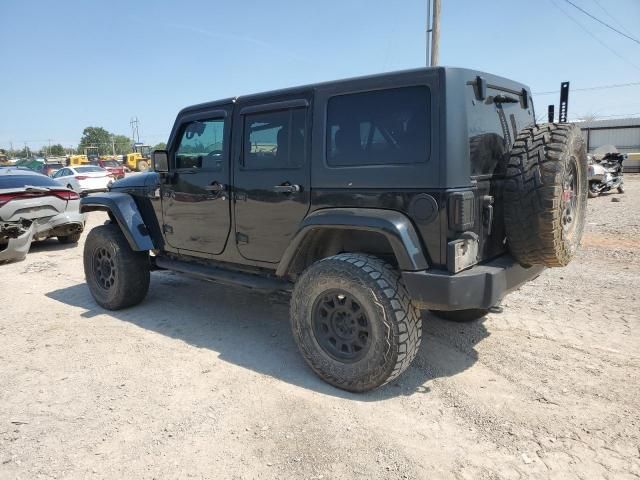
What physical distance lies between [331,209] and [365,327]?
0.86 meters

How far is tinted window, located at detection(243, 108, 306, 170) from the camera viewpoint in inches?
142

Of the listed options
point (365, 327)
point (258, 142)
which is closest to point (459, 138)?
point (365, 327)

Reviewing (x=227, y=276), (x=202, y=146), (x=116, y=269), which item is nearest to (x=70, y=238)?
(x=116, y=269)

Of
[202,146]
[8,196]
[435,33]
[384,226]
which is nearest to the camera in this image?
[384,226]

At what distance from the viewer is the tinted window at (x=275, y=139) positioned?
3.60 m

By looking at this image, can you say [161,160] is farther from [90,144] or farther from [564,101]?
[90,144]

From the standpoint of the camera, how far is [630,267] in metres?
5.90

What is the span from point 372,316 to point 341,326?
37 centimetres

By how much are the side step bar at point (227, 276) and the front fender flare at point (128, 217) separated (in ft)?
0.93

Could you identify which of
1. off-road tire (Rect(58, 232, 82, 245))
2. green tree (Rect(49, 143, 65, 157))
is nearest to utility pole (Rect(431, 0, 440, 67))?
off-road tire (Rect(58, 232, 82, 245))

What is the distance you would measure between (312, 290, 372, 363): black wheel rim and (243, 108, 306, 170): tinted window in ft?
3.60

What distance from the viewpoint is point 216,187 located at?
4.12 metres

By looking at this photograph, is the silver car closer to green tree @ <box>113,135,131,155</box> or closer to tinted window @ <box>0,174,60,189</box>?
tinted window @ <box>0,174,60,189</box>

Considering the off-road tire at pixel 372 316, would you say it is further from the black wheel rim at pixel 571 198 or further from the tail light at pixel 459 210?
the black wheel rim at pixel 571 198
